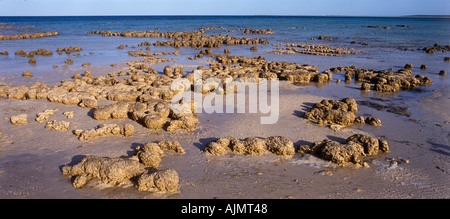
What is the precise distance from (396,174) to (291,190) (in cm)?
275

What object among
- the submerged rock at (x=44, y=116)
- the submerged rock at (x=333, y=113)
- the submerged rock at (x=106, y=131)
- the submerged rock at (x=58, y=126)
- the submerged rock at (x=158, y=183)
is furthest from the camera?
the submerged rock at (x=333, y=113)

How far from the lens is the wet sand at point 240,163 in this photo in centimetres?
604

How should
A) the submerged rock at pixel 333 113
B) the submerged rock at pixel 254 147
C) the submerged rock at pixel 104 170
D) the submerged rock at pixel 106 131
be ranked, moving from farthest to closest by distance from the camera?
the submerged rock at pixel 333 113, the submerged rock at pixel 106 131, the submerged rock at pixel 254 147, the submerged rock at pixel 104 170

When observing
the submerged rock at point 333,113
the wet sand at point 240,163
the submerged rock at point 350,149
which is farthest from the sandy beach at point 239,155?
the submerged rock at point 333,113

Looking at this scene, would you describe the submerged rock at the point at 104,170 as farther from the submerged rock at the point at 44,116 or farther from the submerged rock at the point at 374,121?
the submerged rock at the point at 374,121

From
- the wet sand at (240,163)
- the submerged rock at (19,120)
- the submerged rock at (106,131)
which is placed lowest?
the wet sand at (240,163)

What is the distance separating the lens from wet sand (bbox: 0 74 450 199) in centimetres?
604

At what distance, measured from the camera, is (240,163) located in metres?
7.18

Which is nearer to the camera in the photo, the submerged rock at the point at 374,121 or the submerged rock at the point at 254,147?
the submerged rock at the point at 254,147

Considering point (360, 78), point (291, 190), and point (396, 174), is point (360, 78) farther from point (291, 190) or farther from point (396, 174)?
point (291, 190)

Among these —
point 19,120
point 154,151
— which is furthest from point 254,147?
point 19,120

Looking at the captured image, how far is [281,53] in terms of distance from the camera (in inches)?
1092

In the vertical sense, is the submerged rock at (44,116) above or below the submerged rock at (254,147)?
above
